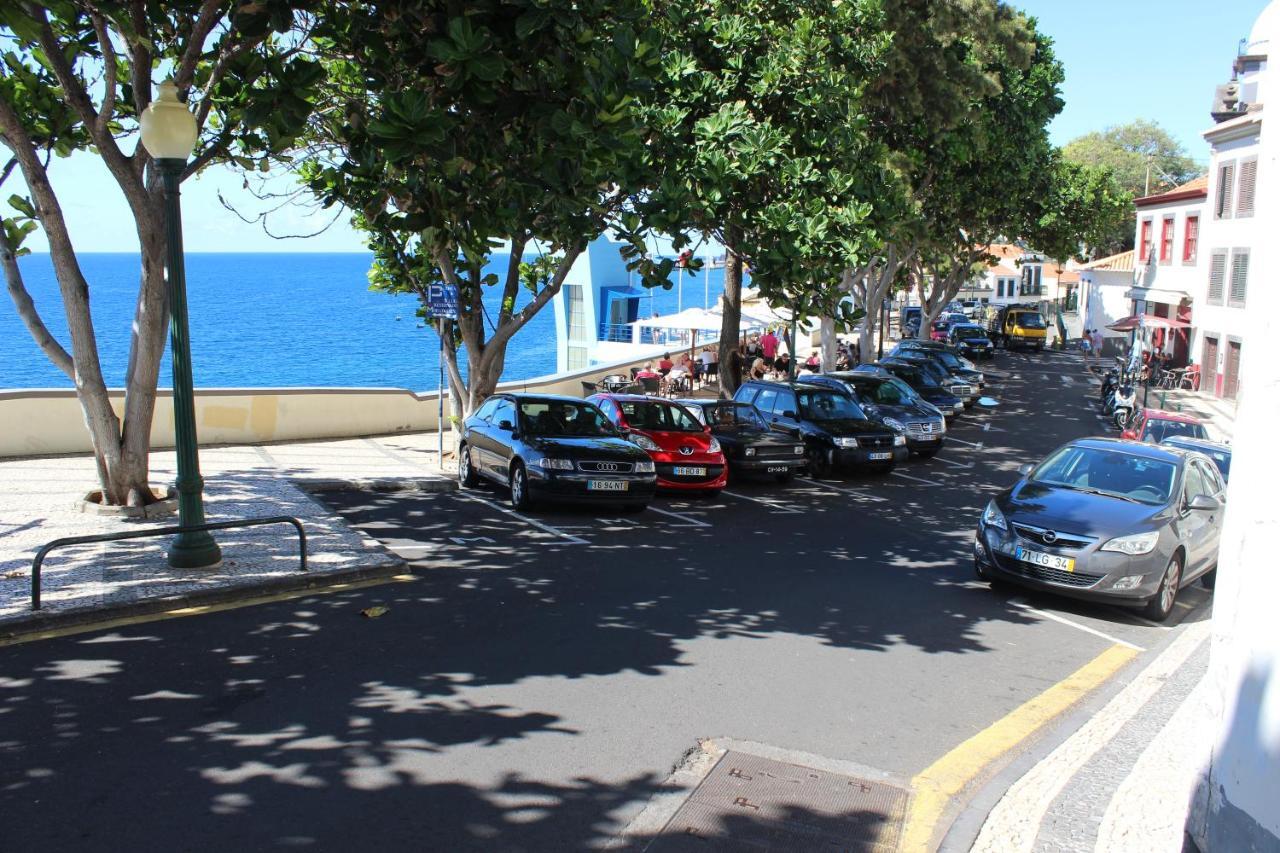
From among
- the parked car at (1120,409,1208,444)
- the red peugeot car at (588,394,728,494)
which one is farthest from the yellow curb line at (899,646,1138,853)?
the parked car at (1120,409,1208,444)

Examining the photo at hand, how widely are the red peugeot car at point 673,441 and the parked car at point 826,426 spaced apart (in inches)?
94.1

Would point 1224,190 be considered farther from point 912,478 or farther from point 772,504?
point 772,504

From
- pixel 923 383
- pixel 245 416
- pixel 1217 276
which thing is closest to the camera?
pixel 245 416

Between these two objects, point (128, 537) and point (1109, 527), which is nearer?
point (128, 537)

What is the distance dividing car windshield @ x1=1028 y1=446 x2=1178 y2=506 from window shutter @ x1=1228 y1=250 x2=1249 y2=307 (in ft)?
82.3

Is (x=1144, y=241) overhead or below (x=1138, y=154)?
below

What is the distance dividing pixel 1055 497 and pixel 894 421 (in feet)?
33.8

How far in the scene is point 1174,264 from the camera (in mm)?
40469

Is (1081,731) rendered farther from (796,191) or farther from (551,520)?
(796,191)

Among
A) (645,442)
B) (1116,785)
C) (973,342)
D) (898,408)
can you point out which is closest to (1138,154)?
(973,342)

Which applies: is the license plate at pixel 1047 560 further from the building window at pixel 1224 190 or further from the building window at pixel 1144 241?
the building window at pixel 1144 241

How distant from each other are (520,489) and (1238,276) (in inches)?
1129

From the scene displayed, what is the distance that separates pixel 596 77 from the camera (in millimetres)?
9969

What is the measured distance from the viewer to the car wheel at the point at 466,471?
50.7ft
